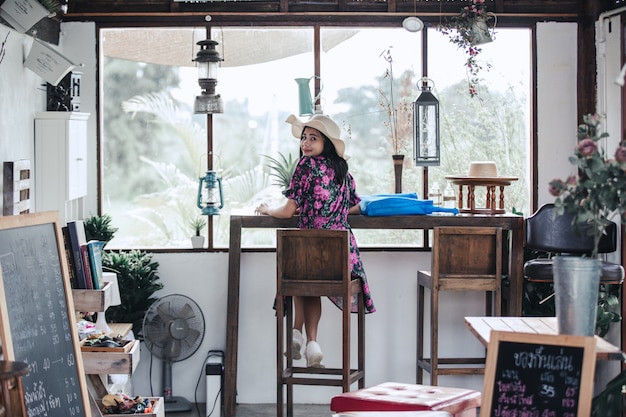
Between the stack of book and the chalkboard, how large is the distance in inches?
12.8

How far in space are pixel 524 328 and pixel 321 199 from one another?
2213 mm

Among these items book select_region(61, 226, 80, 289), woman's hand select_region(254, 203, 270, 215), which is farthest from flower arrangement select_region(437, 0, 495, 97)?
book select_region(61, 226, 80, 289)

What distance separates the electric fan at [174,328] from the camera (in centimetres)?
595

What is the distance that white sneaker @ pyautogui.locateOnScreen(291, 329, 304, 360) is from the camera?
5.38 metres

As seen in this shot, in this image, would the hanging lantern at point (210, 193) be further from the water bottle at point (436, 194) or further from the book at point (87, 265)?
the book at point (87, 265)

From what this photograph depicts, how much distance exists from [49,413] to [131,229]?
9.14 feet

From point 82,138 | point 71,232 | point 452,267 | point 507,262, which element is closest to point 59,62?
point 82,138

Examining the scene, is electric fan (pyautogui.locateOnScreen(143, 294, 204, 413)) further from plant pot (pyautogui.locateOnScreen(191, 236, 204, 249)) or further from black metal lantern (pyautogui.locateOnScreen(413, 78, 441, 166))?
black metal lantern (pyautogui.locateOnScreen(413, 78, 441, 166))

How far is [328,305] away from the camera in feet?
20.9

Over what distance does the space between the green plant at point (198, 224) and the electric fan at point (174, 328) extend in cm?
57

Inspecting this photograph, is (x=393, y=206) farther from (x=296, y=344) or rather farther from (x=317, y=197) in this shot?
(x=296, y=344)

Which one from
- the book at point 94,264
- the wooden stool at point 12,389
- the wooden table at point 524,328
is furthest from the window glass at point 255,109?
the wooden stool at point 12,389

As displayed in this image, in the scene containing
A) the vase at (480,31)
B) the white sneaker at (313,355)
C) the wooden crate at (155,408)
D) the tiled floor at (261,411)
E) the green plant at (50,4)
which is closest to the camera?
the wooden crate at (155,408)

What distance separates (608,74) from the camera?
6.06 m
